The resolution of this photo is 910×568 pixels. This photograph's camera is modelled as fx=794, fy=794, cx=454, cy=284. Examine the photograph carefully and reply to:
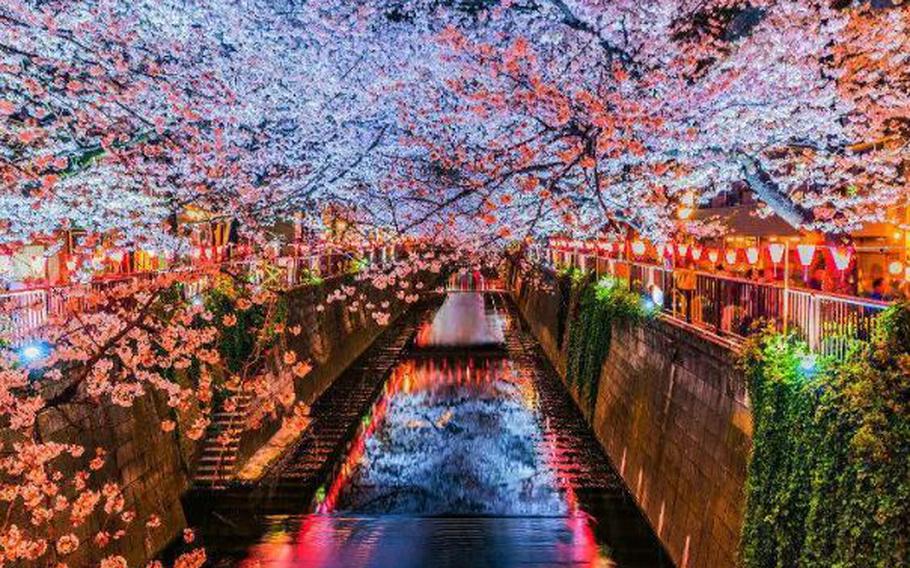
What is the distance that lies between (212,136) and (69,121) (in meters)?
3.07

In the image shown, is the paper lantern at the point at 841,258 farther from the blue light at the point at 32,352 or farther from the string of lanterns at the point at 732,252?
the blue light at the point at 32,352

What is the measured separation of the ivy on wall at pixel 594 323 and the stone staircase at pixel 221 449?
30.1 feet

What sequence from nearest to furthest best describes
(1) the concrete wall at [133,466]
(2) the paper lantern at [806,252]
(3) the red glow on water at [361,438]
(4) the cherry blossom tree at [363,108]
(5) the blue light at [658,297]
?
1. (2) the paper lantern at [806,252]
2. (4) the cherry blossom tree at [363,108]
3. (1) the concrete wall at [133,466]
4. (5) the blue light at [658,297]
5. (3) the red glow on water at [361,438]

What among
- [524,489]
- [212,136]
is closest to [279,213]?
[212,136]

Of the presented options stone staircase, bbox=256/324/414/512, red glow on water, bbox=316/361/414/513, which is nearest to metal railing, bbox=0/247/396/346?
stone staircase, bbox=256/324/414/512

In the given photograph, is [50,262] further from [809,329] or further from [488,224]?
[809,329]

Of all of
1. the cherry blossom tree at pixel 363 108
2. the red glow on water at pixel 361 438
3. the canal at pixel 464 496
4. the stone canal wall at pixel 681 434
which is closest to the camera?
the stone canal wall at pixel 681 434

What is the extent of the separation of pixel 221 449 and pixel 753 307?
11.6m

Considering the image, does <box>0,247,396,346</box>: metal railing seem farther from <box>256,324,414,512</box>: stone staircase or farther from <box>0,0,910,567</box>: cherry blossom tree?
<box>256,324,414,512</box>: stone staircase

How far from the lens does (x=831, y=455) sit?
6.83m

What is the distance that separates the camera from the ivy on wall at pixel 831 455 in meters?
5.92

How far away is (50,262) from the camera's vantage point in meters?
24.0

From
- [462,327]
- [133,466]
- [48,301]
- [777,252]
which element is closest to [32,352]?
[48,301]

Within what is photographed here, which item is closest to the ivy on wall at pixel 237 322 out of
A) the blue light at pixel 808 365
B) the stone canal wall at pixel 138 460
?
the stone canal wall at pixel 138 460
